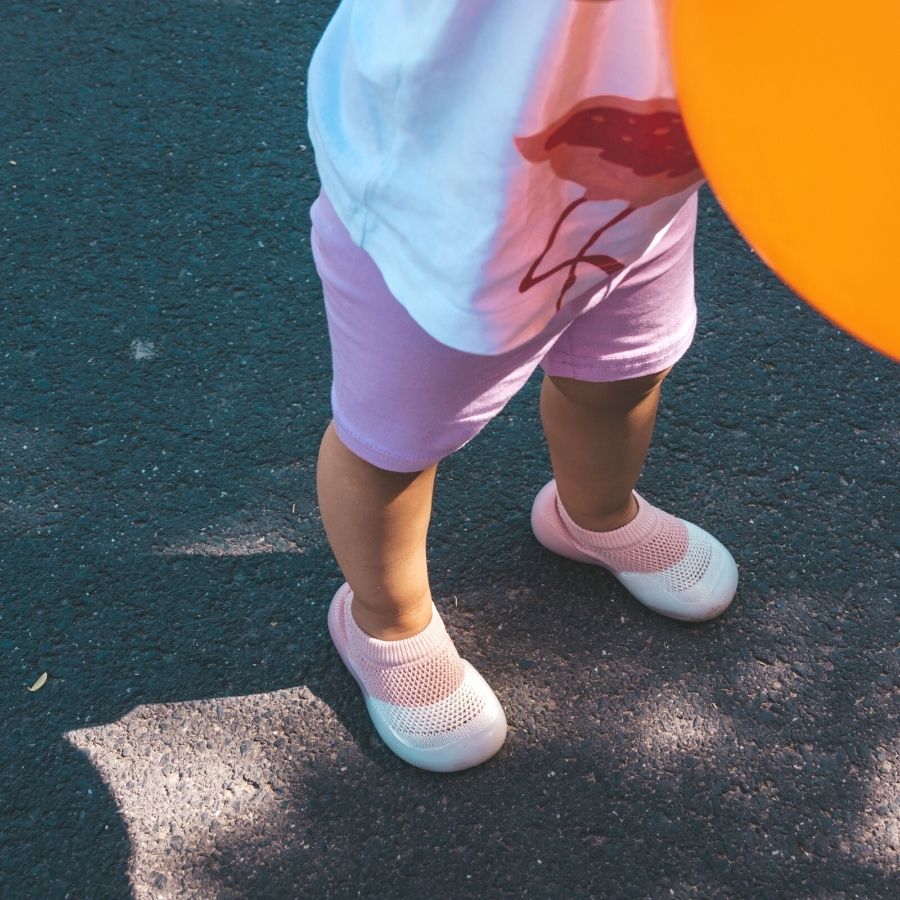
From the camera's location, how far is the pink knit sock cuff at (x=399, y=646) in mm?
1382

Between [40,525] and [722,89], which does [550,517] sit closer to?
[40,525]

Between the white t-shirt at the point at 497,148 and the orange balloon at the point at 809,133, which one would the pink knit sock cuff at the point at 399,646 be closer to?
the white t-shirt at the point at 497,148

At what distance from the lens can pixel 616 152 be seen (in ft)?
2.32

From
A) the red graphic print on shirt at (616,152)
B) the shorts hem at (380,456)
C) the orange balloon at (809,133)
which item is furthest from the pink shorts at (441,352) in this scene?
the orange balloon at (809,133)

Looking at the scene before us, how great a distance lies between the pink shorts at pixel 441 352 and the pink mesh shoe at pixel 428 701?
42cm

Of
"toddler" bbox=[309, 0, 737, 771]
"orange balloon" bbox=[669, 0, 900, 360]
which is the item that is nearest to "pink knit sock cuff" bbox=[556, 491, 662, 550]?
"toddler" bbox=[309, 0, 737, 771]

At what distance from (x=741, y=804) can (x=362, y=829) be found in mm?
464

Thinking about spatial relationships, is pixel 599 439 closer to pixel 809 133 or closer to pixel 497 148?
pixel 497 148

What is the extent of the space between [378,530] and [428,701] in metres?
0.31

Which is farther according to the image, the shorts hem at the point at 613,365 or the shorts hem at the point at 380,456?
the shorts hem at the point at 613,365

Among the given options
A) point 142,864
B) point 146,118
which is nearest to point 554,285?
point 142,864

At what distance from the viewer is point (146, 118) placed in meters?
2.15

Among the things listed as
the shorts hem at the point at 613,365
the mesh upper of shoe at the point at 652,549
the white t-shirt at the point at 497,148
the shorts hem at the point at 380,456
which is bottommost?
the mesh upper of shoe at the point at 652,549

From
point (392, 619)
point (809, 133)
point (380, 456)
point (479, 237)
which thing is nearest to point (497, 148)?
point (479, 237)
